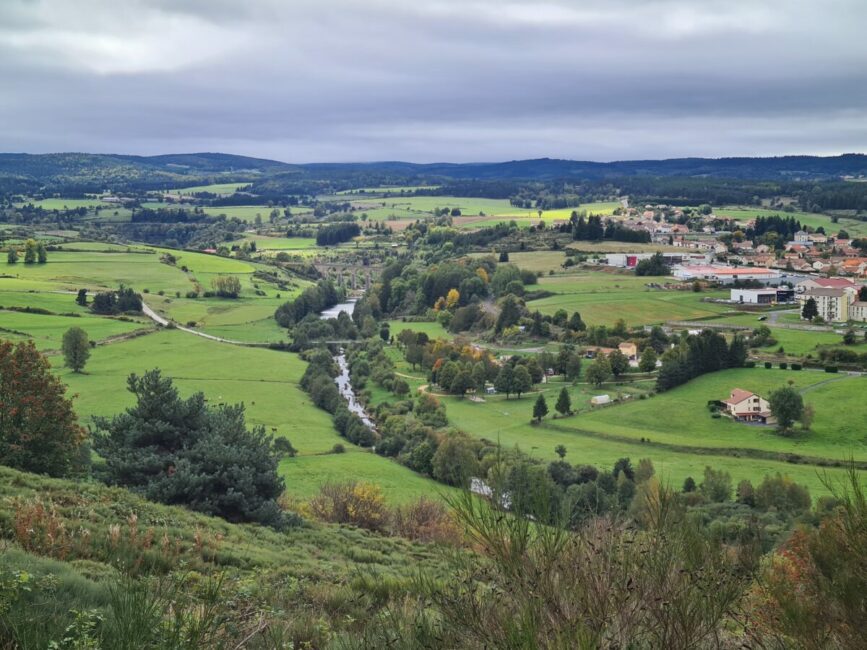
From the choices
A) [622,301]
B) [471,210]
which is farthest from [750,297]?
[471,210]

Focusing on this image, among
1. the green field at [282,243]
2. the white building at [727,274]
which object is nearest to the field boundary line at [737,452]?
the white building at [727,274]

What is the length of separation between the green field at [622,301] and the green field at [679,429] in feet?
53.5

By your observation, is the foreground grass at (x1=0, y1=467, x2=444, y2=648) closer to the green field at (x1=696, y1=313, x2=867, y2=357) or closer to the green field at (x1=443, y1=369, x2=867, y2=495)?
the green field at (x1=443, y1=369, x2=867, y2=495)

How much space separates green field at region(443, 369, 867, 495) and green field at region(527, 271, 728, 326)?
16.3m

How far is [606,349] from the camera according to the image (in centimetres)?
5978

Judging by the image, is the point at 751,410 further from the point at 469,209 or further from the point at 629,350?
the point at 469,209

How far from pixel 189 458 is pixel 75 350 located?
122 feet

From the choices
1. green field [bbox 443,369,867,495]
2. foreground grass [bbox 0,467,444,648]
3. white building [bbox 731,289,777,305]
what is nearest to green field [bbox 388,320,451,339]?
green field [bbox 443,369,867,495]

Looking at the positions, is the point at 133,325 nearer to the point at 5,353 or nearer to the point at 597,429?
the point at 597,429

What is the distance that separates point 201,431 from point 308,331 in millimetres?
54892

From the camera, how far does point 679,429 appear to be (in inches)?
1713

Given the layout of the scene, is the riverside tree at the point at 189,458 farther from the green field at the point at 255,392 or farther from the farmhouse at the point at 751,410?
the farmhouse at the point at 751,410

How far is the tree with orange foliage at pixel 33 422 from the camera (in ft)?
59.1

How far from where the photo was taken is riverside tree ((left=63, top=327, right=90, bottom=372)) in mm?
49750
